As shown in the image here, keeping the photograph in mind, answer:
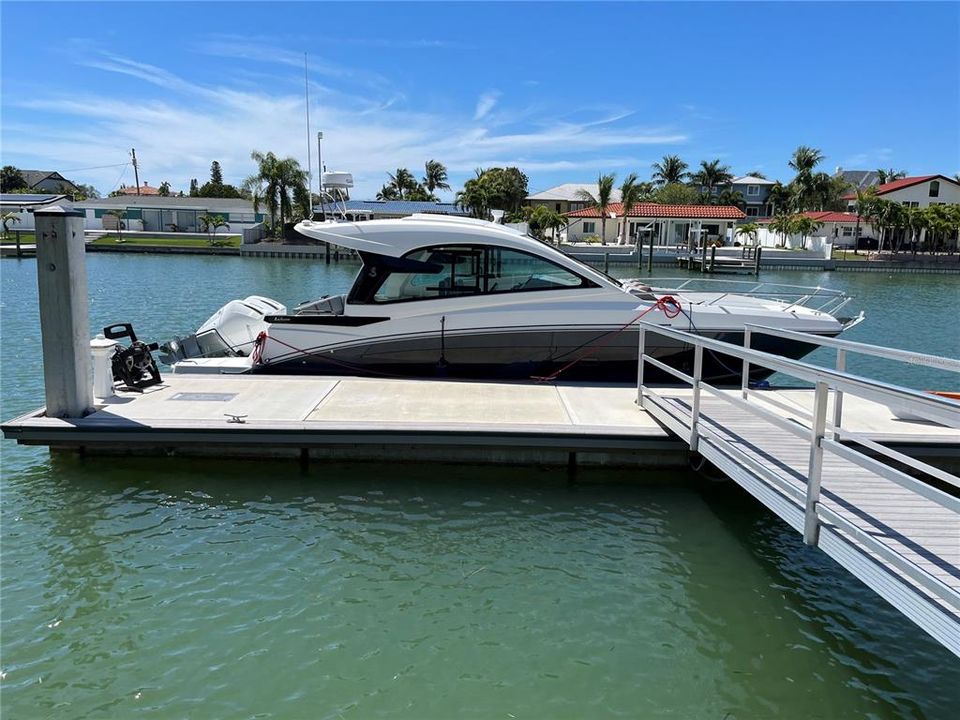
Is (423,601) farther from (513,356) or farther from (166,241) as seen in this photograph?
(166,241)

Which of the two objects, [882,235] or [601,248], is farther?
[882,235]

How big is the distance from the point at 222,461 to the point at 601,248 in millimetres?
53479

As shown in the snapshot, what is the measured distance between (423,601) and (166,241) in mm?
72762

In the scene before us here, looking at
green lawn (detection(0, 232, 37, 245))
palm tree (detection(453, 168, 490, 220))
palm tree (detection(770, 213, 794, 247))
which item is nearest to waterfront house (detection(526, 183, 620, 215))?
palm tree (detection(453, 168, 490, 220))

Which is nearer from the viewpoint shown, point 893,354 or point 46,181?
point 893,354

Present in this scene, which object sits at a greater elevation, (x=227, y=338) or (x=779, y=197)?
(x=779, y=197)

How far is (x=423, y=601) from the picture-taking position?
5.34 meters

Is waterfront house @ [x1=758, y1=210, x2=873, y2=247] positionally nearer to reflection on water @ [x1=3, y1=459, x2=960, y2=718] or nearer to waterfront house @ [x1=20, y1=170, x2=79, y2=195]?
reflection on water @ [x1=3, y1=459, x2=960, y2=718]

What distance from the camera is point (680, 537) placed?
650 cm

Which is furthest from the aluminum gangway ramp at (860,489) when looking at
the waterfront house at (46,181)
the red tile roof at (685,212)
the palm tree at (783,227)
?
the waterfront house at (46,181)

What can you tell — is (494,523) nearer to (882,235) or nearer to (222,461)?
(222,461)

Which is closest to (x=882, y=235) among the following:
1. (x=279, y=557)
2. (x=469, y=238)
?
(x=469, y=238)

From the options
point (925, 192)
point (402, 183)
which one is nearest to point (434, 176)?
point (402, 183)

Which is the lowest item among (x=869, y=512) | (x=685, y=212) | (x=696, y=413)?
(x=869, y=512)
